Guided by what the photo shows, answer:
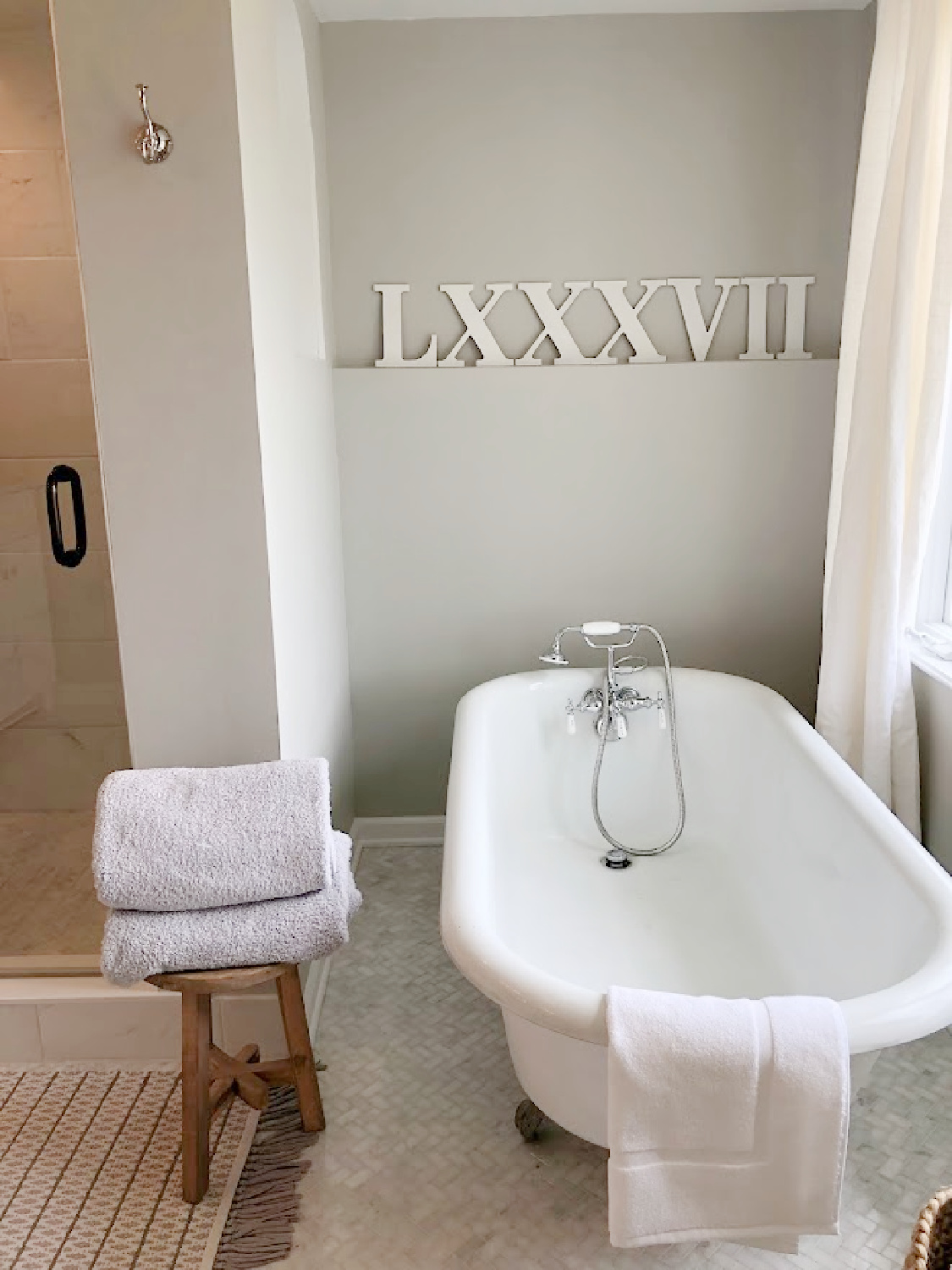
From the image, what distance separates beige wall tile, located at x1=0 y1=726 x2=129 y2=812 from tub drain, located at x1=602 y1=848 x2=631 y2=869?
1.44 metres

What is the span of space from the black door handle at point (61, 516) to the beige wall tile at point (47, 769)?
0.50m

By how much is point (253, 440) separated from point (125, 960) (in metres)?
0.91

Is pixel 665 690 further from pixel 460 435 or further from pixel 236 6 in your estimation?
pixel 236 6

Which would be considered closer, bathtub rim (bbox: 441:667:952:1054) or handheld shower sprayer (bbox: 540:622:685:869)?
bathtub rim (bbox: 441:667:952:1054)

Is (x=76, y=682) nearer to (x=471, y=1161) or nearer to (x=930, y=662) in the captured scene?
(x=471, y=1161)

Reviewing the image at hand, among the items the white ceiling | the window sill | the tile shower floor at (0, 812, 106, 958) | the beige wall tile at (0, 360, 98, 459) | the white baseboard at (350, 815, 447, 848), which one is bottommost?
the white baseboard at (350, 815, 447, 848)

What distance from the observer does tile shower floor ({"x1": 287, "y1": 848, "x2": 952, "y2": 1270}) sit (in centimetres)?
161

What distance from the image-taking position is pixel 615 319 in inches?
106

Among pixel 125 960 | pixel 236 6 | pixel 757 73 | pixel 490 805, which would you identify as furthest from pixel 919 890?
pixel 757 73

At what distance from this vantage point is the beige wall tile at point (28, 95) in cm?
238

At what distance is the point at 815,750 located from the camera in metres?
2.14

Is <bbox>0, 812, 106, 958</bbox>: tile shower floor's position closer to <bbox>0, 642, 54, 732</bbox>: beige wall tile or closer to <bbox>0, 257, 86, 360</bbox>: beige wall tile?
<bbox>0, 642, 54, 732</bbox>: beige wall tile

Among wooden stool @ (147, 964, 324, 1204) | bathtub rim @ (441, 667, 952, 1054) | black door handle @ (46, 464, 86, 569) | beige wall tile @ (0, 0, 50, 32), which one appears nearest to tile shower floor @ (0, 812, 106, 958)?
wooden stool @ (147, 964, 324, 1204)

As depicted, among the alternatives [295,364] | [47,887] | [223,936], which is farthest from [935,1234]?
[47,887]
